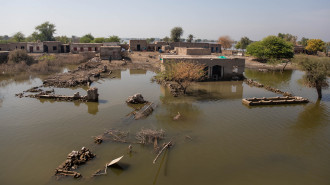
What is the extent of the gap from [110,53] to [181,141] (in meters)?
34.8

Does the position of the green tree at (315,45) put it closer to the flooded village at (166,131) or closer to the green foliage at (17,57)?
the flooded village at (166,131)

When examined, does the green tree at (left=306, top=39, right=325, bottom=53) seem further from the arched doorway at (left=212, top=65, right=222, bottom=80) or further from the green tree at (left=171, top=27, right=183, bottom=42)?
the arched doorway at (left=212, top=65, right=222, bottom=80)

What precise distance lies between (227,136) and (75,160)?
868 cm

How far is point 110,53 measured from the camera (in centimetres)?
4469

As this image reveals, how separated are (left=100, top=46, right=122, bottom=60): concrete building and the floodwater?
914 inches

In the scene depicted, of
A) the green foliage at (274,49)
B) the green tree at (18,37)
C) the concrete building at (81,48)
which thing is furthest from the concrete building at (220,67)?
the green tree at (18,37)

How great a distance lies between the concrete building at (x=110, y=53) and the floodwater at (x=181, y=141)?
2321 centimetres

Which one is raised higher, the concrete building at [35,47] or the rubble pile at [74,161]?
the concrete building at [35,47]

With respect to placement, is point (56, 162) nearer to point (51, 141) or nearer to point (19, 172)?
point (19, 172)

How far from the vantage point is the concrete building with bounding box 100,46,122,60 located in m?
44.3

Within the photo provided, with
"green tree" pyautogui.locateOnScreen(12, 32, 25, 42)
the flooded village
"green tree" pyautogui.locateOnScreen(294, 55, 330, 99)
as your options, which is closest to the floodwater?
the flooded village

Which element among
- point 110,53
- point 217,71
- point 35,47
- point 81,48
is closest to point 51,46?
point 35,47

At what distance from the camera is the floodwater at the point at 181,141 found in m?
10.6

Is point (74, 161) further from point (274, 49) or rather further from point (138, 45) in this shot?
point (138, 45)
